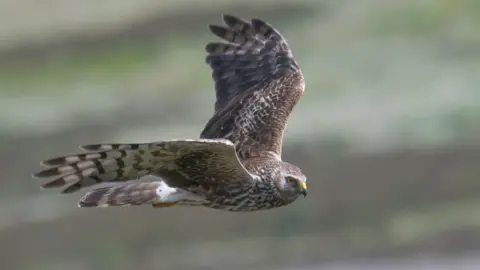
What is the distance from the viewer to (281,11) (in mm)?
20547

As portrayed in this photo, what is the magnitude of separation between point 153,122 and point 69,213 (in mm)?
2046

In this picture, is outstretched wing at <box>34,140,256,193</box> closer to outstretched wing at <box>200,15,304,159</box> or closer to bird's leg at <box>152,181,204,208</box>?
bird's leg at <box>152,181,204,208</box>

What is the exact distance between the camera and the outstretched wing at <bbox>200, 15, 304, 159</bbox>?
427 inches

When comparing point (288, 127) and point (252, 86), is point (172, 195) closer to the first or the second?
point (252, 86)

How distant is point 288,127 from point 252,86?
18.8ft

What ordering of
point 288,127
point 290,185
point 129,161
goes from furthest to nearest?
point 288,127 → point 290,185 → point 129,161

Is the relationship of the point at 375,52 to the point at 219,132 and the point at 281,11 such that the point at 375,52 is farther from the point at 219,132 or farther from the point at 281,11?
the point at 219,132

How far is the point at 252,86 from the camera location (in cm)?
1136

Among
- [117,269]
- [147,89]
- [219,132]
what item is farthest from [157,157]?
[147,89]

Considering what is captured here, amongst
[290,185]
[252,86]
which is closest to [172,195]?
[290,185]

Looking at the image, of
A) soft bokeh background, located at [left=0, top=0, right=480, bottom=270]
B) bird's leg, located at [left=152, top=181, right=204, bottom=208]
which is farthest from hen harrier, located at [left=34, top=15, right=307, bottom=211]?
soft bokeh background, located at [left=0, top=0, right=480, bottom=270]

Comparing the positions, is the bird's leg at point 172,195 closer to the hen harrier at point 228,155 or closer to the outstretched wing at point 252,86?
the hen harrier at point 228,155

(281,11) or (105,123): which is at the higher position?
(281,11)

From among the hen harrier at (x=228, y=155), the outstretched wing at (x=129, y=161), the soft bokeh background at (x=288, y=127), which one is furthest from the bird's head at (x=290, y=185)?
the soft bokeh background at (x=288, y=127)
